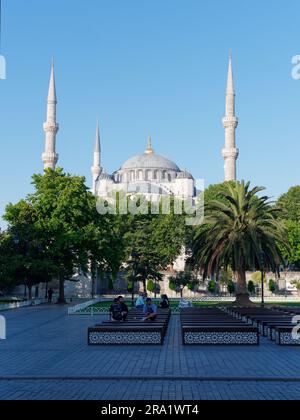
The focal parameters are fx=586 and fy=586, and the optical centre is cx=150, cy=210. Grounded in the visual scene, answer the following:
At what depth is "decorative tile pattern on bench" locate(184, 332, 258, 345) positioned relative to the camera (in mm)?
15188

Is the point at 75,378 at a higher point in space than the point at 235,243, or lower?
lower

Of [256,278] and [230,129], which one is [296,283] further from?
[230,129]

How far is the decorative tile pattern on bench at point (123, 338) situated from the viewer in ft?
50.9

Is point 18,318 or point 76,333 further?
point 18,318

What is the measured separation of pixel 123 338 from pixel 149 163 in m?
86.4

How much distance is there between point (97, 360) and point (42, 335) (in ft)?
20.3

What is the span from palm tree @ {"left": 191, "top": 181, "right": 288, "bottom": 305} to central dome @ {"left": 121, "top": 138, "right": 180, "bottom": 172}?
70.9 meters

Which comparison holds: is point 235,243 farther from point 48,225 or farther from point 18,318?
point 48,225

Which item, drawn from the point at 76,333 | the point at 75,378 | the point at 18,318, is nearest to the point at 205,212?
the point at 18,318

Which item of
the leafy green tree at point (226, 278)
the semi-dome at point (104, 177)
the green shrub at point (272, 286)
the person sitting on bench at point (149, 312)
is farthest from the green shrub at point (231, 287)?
the semi-dome at point (104, 177)

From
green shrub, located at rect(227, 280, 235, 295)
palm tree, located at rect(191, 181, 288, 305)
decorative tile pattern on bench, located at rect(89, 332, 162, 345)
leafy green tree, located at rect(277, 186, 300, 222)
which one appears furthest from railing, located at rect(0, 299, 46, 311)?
leafy green tree, located at rect(277, 186, 300, 222)

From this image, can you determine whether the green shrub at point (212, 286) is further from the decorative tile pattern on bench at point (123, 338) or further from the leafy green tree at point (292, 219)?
the decorative tile pattern on bench at point (123, 338)

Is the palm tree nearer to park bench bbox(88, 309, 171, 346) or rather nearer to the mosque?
park bench bbox(88, 309, 171, 346)

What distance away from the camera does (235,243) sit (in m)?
27.7
